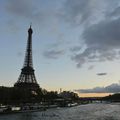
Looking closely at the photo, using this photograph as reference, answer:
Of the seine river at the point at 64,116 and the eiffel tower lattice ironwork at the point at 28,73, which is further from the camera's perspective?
the eiffel tower lattice ironwork at the point at 28,73

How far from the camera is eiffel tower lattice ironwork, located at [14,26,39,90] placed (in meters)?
128

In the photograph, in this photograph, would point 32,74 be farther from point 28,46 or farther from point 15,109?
point 15,109

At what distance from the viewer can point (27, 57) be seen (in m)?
129

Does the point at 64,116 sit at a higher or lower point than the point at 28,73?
lower

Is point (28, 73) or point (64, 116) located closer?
point (64, 116)

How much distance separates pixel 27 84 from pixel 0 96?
19.7m

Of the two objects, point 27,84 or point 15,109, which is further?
point 27,84

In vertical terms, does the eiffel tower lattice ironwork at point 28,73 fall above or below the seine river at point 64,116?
above

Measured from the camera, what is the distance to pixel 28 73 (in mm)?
130125

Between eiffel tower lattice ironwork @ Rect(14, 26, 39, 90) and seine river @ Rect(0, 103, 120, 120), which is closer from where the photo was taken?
seine river @ Rect(0, 103, 120, 120)

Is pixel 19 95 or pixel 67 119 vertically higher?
pixel 19 95

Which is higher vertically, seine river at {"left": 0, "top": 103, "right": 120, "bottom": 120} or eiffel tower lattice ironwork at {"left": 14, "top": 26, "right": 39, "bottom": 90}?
eiffel tower lattice ironwork at {"left": 14, "top": 26, "right": 39, "bottom": 90}

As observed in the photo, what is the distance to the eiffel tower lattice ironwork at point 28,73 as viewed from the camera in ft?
419

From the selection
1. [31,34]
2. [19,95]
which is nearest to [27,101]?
[19,95]
